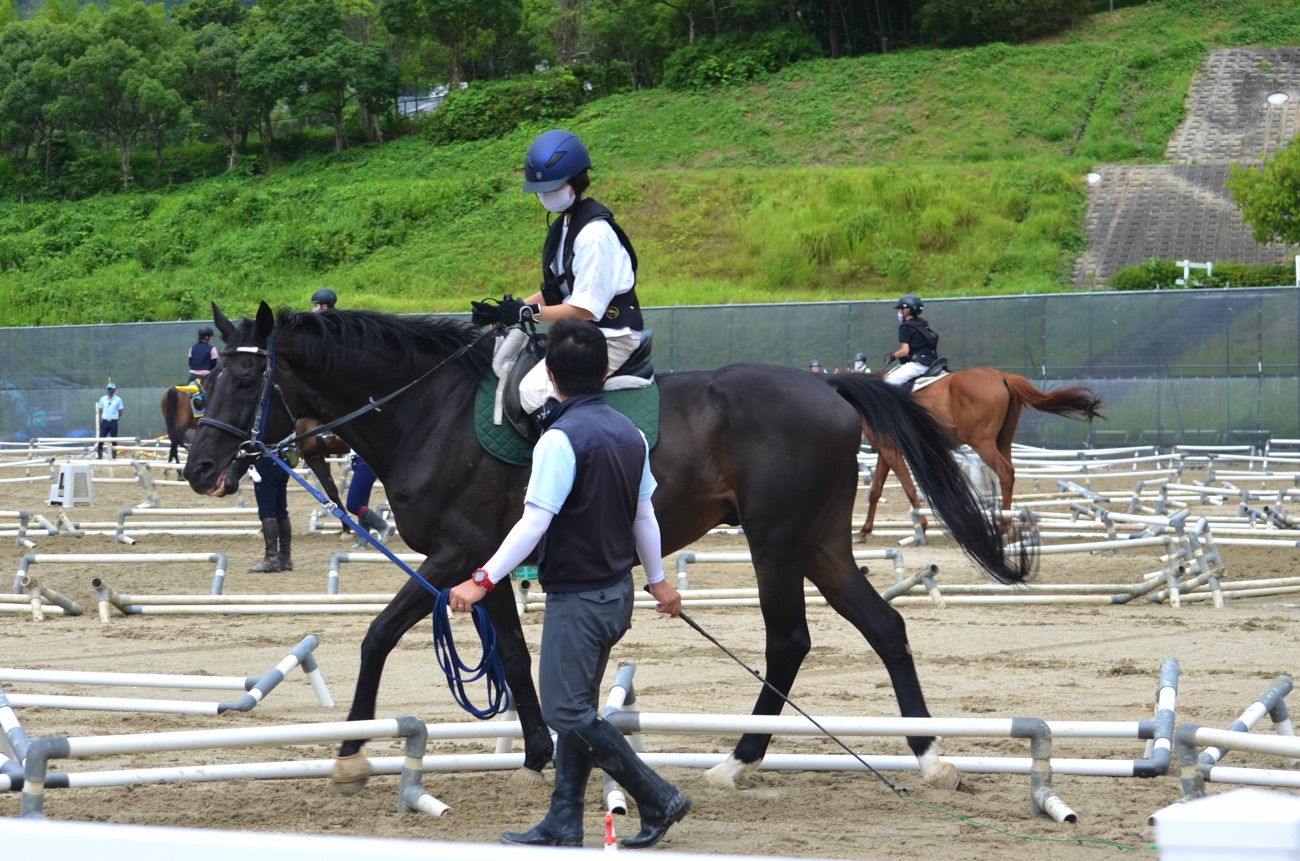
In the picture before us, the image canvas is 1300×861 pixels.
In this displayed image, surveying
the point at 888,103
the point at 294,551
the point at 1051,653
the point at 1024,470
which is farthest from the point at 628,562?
the point at 888,103

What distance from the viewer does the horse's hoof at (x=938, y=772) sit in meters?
5.24

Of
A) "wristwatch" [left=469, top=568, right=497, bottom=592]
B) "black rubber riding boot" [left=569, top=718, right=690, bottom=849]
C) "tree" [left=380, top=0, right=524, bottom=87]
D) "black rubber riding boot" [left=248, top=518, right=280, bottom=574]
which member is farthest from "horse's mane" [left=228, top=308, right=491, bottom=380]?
"tree" [left=380, top=0, right=524, bottom=87]

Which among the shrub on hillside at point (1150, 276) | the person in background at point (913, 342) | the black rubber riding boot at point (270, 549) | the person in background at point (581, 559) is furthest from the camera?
the shrub on hillside at point (1150, 276)

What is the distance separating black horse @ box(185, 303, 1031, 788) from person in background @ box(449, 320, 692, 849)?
1.22 metres

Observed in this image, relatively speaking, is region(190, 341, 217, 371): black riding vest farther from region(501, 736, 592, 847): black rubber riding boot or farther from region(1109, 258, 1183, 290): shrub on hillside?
region(1109, 258, 1183, 290): shrub on hillside

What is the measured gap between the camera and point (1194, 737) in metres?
4.51

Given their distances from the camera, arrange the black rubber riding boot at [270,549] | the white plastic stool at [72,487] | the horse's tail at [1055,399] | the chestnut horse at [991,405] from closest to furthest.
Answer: the black rubber riding boot at [270,549], the horse's tail at [1055,399], the chestnut horse at [991,405], the white plastic stool at [72,487]

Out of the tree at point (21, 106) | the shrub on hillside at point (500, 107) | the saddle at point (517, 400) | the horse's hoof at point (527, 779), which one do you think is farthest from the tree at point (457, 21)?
the horse's hoof at point (527, 779)

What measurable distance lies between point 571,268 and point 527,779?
2266 mm

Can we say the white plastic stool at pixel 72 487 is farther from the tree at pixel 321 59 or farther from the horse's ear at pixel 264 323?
the tree at pixel 321 59

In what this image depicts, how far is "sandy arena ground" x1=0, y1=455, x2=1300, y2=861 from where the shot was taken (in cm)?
480

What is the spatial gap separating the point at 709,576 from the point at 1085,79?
5044 centimetres

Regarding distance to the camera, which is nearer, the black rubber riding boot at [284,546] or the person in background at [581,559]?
the person in background at [581,559]

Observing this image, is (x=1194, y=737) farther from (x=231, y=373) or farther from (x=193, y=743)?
(x=231, y=373)
